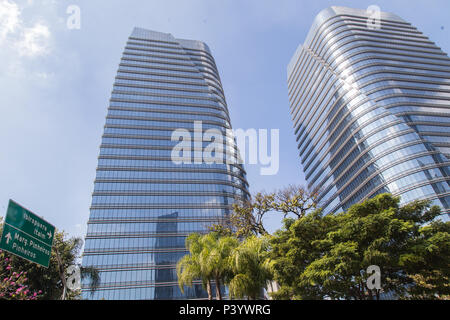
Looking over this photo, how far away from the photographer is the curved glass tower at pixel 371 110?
217 feet

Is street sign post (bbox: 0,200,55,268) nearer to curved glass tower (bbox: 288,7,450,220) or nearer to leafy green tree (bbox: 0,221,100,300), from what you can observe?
leafy green tree (bbox: 0,221,100,300)

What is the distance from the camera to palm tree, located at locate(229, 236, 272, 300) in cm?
1536

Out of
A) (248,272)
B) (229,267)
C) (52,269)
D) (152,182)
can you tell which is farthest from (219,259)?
(152,182)

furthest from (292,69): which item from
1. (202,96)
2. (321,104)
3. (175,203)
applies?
(175,203)

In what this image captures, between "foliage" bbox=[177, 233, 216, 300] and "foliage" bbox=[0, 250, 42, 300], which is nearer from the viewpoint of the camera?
"foliage" bbox=[177, 233, 216, 300]

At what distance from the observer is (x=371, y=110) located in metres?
76.8

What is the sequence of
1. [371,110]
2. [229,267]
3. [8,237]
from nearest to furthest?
[8,237] < [229,267] < [371,110]

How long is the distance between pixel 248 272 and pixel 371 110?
7573cm

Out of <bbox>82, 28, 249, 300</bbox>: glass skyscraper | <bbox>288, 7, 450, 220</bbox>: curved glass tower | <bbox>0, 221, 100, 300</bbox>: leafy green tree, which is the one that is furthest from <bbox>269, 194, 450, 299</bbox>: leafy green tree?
<bbox>288, 7, 450, 220</bbox>: curved glass tower

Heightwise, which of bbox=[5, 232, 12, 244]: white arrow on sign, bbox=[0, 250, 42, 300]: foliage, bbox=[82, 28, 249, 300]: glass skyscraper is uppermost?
bbox=[82, 28, 249, 300]: glass skyscraper

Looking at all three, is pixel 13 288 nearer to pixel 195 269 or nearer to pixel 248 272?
pixel 195 269

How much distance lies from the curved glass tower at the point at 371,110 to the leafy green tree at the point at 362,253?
52158 mm

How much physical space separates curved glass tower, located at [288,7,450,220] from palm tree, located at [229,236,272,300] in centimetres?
5777
